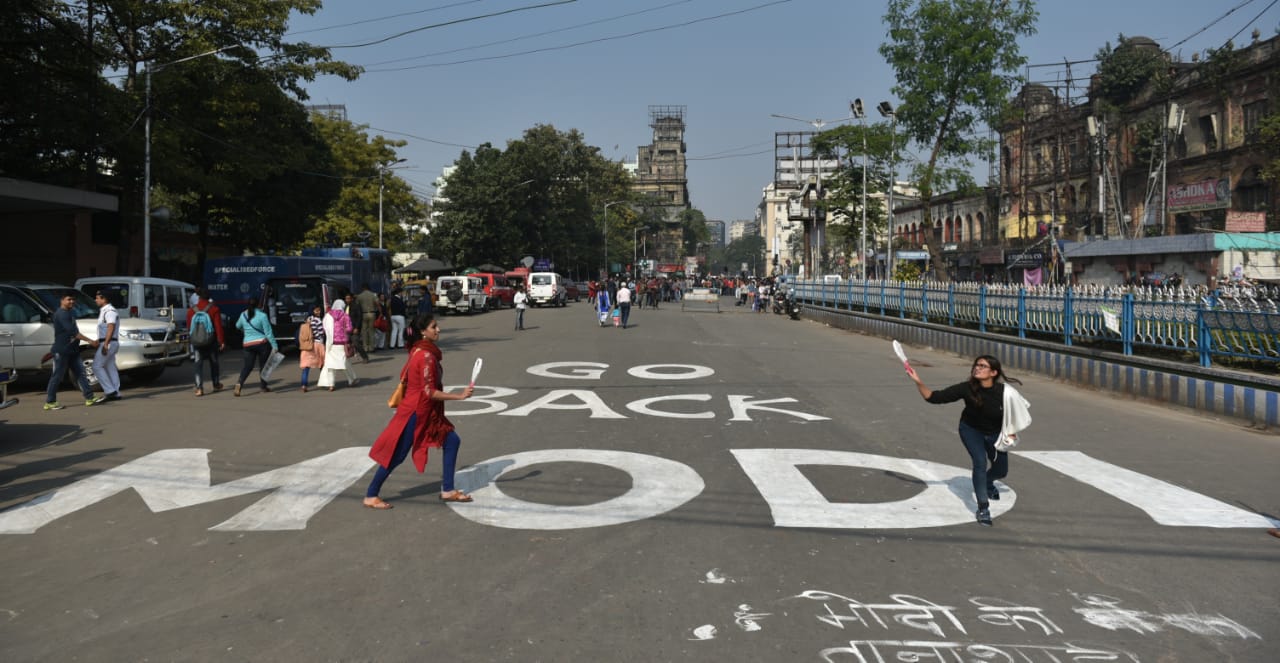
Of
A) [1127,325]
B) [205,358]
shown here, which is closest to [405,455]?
[205,358]

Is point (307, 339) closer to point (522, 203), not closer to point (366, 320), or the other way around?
point (366, 320)

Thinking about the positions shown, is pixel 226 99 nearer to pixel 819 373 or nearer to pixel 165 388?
pixel 165 388

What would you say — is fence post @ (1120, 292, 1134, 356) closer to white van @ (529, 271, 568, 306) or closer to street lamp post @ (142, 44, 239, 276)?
street lamp post @ (142, 44, 239, 276)

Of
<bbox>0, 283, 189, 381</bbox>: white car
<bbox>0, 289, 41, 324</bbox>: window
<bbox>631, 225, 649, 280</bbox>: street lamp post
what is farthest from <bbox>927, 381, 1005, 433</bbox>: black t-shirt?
<bbox>631, 225, 649, 280</bbox>: street lamp post

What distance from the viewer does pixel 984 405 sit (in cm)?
647

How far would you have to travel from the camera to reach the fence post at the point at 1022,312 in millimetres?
17688

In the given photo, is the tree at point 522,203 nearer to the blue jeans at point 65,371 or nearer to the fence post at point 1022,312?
the fence post at point 1022,312

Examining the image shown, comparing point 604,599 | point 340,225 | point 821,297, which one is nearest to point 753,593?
point 604,599

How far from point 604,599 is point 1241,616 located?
3.34 m

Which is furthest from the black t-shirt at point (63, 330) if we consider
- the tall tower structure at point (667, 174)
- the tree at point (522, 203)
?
the tall tower structure at point (667, 174)

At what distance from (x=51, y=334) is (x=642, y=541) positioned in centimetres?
1279

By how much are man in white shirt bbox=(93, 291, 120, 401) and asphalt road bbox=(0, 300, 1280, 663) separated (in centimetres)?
137

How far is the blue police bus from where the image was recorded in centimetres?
2073

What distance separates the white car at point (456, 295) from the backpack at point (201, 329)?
27.4 m
